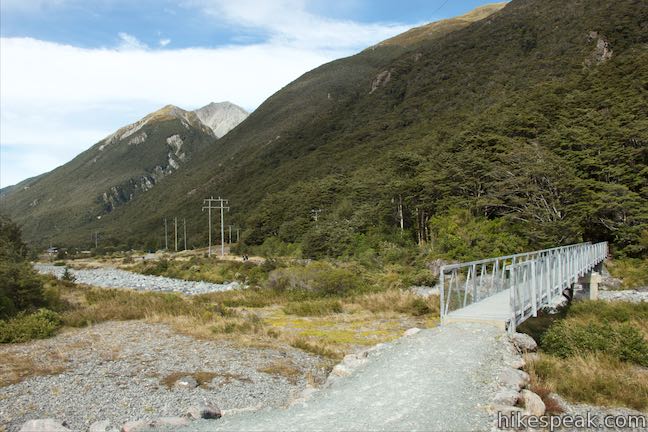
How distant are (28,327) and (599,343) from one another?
59.1 feet

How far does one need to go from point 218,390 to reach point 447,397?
220 inches

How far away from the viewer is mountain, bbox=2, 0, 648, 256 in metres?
33.0

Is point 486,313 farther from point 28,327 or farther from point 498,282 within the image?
point 28,327

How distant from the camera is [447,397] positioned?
22.1 ft

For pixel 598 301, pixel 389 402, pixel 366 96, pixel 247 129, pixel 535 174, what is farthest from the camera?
pixel 247 129

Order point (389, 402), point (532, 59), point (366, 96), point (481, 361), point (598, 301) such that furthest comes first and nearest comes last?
point (366, 96)
point (532, 59)
point (598, 301)
point (481, 361)
point (389, 402)

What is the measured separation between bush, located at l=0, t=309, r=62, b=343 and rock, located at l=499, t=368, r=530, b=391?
49.8 feet

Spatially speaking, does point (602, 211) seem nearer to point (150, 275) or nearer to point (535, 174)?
point (535, 174)

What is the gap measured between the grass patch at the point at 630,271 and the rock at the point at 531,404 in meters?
24.2

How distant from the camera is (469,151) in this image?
42.3 meters

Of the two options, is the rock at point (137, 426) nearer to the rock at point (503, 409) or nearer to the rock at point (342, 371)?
the rock at point (342, 371)

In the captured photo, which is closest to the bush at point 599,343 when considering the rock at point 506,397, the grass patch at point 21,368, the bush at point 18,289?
the rock at point 506,397

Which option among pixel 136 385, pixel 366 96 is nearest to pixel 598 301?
pixel 136 385

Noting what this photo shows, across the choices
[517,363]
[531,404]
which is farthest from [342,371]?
[531,404]
